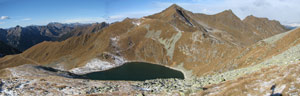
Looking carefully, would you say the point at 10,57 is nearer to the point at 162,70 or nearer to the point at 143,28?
the point at 143,28

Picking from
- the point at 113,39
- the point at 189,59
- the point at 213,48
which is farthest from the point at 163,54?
the point at 113,39

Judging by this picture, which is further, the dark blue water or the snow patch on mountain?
the snow patch on mountain

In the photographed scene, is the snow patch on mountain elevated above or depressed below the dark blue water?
above

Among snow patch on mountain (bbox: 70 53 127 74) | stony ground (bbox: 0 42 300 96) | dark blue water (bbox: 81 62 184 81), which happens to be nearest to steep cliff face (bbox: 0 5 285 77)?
snow patch on mountain (bbox: 70 53 127 74)

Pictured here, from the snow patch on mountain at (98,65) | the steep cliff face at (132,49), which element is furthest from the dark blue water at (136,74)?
the steep cliff face at (132,49)

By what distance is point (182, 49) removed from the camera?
132750 mm

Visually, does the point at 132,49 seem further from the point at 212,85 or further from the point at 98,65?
the point at 212,85

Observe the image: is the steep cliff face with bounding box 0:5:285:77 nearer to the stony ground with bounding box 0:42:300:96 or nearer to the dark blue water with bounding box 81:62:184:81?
the dark blue water with bounding box 81:62:184:81

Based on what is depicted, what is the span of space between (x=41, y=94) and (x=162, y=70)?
96034 mm

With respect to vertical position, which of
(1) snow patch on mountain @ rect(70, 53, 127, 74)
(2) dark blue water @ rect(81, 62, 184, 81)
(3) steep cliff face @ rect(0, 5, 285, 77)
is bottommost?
(2) dark blue water @ rect(81, 62, 184, 81)

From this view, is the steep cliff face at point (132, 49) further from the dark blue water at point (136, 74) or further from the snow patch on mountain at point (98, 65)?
the dark blue water at point (136, 74)

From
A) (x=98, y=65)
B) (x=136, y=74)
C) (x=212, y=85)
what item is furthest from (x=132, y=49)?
(x=212, y=85)

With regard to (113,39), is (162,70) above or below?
below

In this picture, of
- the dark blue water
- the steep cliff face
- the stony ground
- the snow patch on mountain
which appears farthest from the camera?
the snow patch on mountain
